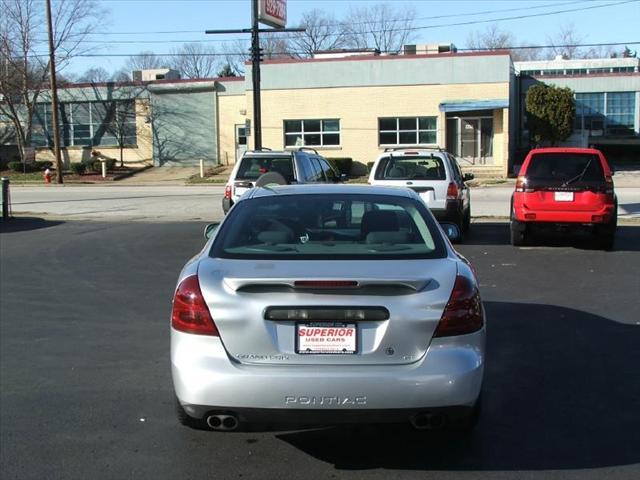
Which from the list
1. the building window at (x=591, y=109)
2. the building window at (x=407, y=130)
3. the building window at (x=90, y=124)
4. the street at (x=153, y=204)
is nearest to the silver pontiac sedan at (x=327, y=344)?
the street at (x=153, y=204)

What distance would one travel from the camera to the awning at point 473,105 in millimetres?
36531

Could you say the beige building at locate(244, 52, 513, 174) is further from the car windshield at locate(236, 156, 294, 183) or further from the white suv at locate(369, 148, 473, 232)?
the car windshield at locate(236, 156, 294, 183)

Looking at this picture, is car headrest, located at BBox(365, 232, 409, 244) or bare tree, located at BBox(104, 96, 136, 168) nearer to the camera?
car headrest, located at BBox(365, 232, 409, 244)

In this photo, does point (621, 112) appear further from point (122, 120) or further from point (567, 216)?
point (567, 216)

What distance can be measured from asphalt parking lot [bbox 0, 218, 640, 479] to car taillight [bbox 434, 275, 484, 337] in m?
0.84

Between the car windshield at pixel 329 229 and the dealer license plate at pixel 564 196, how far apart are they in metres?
8.04

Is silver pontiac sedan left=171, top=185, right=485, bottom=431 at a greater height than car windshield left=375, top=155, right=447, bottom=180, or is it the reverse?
car windshield left=375, top=155, right=447, bottom=180

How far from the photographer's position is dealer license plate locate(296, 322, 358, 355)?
380cm

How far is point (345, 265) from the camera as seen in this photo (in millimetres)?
3984

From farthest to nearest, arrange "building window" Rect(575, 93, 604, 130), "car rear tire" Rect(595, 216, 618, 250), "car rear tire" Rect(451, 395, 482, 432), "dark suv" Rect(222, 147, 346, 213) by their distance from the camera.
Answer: "building window" Rect(575, 93, 604, 130) < "dark suv" Rect(222, 147, 346, 213) < "car rear tire" Rect(595, 216, 618, 250) < "car rear tire" Rect(451, 395, 482, 432)

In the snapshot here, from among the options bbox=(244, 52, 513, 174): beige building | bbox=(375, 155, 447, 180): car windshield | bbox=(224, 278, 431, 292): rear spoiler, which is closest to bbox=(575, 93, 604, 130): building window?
bbox=(244, 52, 513, 174): beige building

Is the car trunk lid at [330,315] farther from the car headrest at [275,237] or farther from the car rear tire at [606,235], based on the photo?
the car rear tire at [606,235]

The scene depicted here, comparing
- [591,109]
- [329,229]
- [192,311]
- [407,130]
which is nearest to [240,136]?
[407,130]

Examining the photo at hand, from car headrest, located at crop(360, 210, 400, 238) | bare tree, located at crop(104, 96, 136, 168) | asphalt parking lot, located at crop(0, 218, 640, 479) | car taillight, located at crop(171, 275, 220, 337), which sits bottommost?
asphalt parking lot, located at crop(0, 218, 640, 479)
